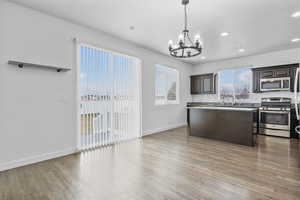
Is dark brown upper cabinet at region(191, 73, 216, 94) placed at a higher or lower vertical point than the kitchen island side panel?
higher

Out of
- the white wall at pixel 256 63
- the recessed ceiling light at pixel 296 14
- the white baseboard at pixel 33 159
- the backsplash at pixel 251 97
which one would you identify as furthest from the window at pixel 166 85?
the recessed ceiling light at pixel 296 14

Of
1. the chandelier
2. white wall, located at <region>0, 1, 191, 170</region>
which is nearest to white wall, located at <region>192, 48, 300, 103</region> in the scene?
the chandelier

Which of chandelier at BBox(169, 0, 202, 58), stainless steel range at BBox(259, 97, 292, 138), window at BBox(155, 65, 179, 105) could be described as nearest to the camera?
chandelier at BBox(169, 0, 202, 58)

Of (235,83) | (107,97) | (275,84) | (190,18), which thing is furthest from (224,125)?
(107,97)

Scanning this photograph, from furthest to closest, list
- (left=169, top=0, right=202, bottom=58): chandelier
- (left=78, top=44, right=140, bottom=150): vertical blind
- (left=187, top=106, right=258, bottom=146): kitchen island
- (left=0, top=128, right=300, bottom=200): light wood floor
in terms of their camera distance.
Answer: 1. (left=187, top=106, right=258, bottom=146): kitchen island
2. (left=78, top=44, right=140, bottom=150): vertical blind
3. (left=169, top=0, right=202, bottom=58): chandelier
4. (left=0, top=128, right=300, bottom=200): light wood floor

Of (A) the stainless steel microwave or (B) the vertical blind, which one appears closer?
(B) the vertical blind

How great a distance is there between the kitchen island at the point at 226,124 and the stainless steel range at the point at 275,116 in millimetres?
1081

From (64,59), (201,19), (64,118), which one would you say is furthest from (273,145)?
(64,59)

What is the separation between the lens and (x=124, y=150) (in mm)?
3684

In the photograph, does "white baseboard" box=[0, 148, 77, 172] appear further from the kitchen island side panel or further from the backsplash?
the backsplash

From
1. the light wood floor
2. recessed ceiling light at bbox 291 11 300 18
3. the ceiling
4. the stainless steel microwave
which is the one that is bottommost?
the light wood floor

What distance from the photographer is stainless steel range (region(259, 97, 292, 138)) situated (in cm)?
475

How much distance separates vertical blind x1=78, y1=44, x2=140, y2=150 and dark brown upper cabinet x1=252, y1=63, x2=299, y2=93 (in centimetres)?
441

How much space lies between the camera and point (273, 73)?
208 inches
